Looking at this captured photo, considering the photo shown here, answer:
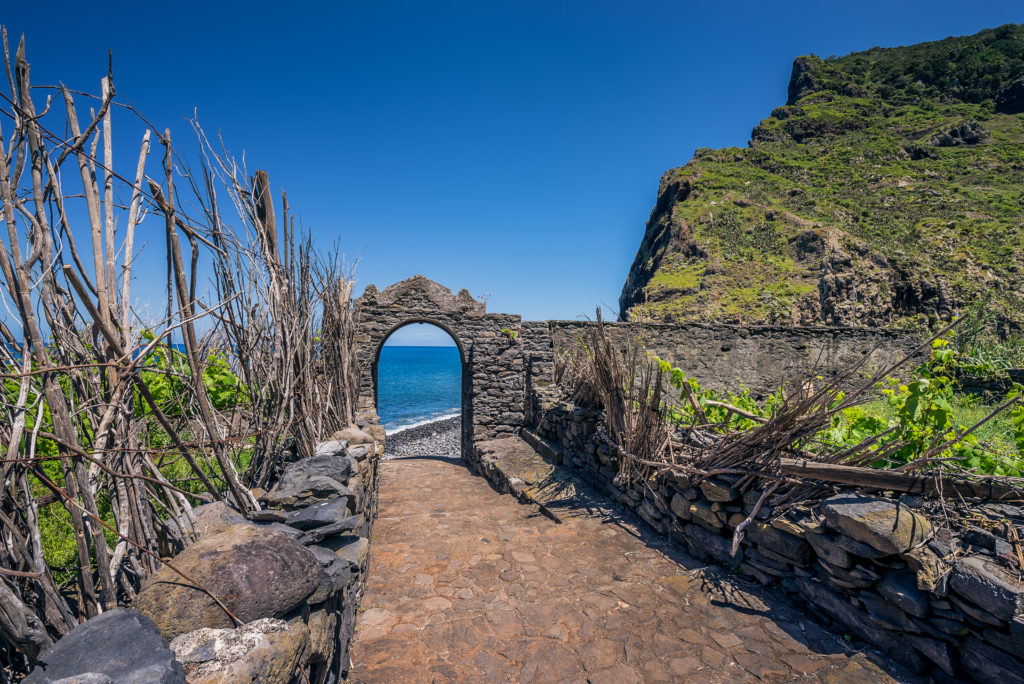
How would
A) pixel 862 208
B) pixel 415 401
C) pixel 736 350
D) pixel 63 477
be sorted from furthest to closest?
pixel 415 401 → pixel 862 208 → pixel 736 350 → pixel 63 477

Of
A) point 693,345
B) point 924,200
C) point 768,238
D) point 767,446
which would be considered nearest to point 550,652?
point 767,446

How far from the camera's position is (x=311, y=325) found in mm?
3693

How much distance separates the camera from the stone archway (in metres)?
9.56

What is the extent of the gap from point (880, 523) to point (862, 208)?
32.6m

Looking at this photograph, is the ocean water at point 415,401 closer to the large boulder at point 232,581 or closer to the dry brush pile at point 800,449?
the dry brush pile at point 800,449

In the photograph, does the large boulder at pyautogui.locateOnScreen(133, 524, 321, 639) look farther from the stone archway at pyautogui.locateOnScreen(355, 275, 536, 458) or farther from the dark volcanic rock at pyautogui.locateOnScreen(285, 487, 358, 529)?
the stone archway at pyautogui.locateOnScreen(355, 275, 536, 458)


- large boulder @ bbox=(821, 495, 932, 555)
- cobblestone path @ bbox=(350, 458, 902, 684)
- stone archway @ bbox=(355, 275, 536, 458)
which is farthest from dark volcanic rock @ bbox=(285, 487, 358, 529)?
stone archway @ bbox=(355, 275, 536, 458)

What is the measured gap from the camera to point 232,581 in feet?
4.99

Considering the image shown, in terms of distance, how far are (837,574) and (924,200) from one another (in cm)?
3454

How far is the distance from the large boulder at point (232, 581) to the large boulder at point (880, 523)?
2.68 m

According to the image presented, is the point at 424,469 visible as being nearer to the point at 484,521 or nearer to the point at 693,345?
the point at 484,521

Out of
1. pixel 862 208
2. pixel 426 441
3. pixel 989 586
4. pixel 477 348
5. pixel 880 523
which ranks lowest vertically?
pixel 426 441

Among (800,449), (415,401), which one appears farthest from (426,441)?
(415,401)

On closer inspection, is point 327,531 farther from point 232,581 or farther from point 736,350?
point 736,350
